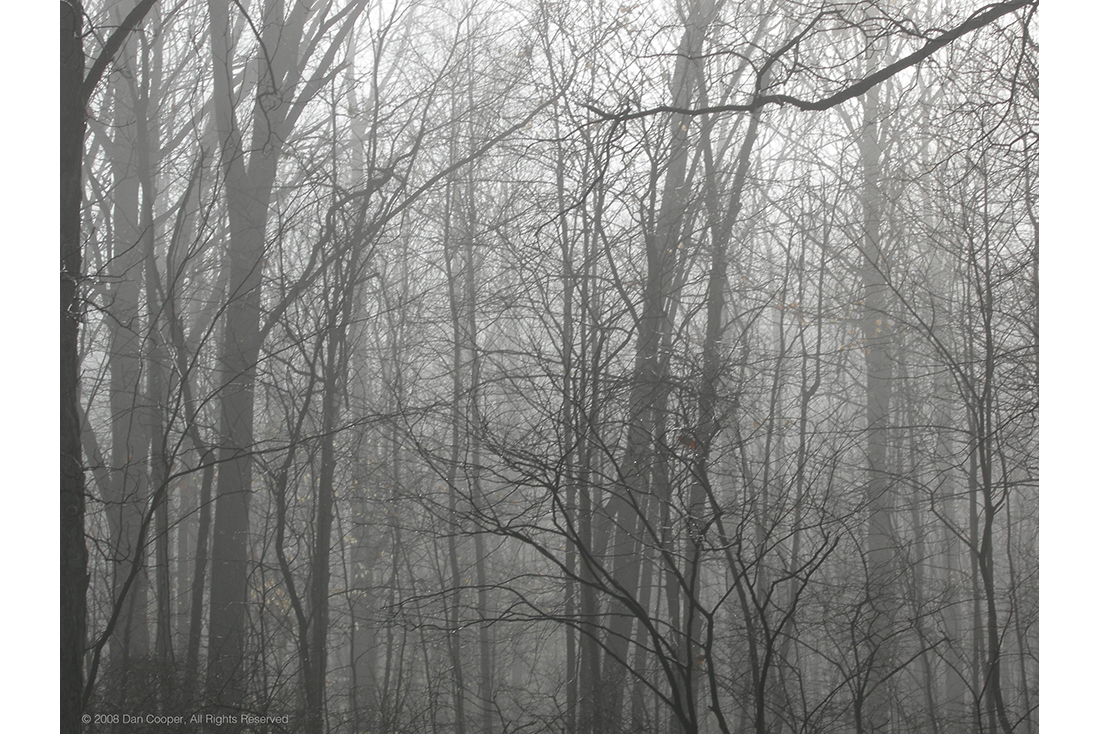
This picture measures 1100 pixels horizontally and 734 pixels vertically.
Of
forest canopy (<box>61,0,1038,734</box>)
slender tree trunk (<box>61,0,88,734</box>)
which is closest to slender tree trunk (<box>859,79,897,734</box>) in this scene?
forest canopy (<box>61,0,1038,734</box>)

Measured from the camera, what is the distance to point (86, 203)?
3207 mm

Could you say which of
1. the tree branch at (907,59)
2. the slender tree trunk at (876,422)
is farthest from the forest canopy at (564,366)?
the tree branch at (907,59)

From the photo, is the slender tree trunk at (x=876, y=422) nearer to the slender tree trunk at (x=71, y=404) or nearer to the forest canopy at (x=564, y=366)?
the forest canopy at (x=564, y=366)

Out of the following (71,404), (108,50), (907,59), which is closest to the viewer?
(71,404)

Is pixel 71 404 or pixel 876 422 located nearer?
pixel 71 404

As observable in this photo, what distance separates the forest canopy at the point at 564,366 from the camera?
308cm

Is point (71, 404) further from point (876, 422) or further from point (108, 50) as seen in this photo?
point (876, 422)

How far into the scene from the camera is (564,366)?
3186 mm

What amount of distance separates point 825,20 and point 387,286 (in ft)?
6.89

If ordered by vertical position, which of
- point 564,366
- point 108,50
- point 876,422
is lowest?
point 876,422

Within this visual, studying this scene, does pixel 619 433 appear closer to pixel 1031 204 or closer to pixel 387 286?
pixel 387 286

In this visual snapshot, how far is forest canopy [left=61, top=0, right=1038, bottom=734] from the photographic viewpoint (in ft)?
10.1

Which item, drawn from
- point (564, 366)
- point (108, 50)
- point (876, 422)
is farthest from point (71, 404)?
point (876, 422)

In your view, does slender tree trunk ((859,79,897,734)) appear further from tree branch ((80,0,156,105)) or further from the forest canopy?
tree branch ((80,0,156,105))
